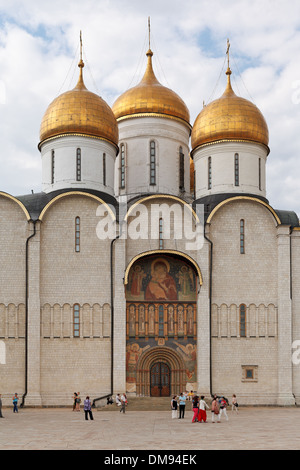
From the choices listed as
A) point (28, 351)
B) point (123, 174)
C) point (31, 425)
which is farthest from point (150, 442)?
point (123, 174)

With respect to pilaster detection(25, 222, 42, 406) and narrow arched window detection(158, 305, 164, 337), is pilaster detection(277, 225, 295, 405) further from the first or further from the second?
pilaster detection(25, 222, 42, 406)

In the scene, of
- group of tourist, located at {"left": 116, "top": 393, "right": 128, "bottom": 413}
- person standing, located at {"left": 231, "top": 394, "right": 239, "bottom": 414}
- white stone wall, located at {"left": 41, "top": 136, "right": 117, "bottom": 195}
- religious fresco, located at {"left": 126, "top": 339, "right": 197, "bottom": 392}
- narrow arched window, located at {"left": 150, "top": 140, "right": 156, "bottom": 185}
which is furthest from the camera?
narrow arched window, located at {"left": 150, "top": 140, "right": 156, "bottom": 185}

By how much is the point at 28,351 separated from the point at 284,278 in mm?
9337

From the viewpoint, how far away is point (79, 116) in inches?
992

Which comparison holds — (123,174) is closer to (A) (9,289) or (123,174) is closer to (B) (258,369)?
(A) (9,289)

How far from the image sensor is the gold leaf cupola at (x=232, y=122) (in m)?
26.1

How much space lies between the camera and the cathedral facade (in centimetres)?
2286

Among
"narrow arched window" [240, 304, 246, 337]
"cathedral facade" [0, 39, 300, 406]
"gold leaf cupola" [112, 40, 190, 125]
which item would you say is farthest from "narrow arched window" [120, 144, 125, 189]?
"narrow arched window" [240, 304, 246, 337]

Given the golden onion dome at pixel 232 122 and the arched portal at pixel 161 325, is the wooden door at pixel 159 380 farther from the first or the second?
the golden onion dome at pixel 232 122

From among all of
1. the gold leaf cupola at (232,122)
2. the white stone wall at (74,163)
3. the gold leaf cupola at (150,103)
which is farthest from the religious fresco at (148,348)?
the gold leaf cupola at (150,103)

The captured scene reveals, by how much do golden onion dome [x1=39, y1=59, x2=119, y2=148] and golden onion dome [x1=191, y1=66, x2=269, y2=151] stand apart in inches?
152

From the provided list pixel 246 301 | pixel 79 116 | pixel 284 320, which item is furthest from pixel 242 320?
pixel 79 116

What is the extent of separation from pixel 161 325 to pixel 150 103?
9.71 meters

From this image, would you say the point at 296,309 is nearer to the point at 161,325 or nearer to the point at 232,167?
the point at 161,325
